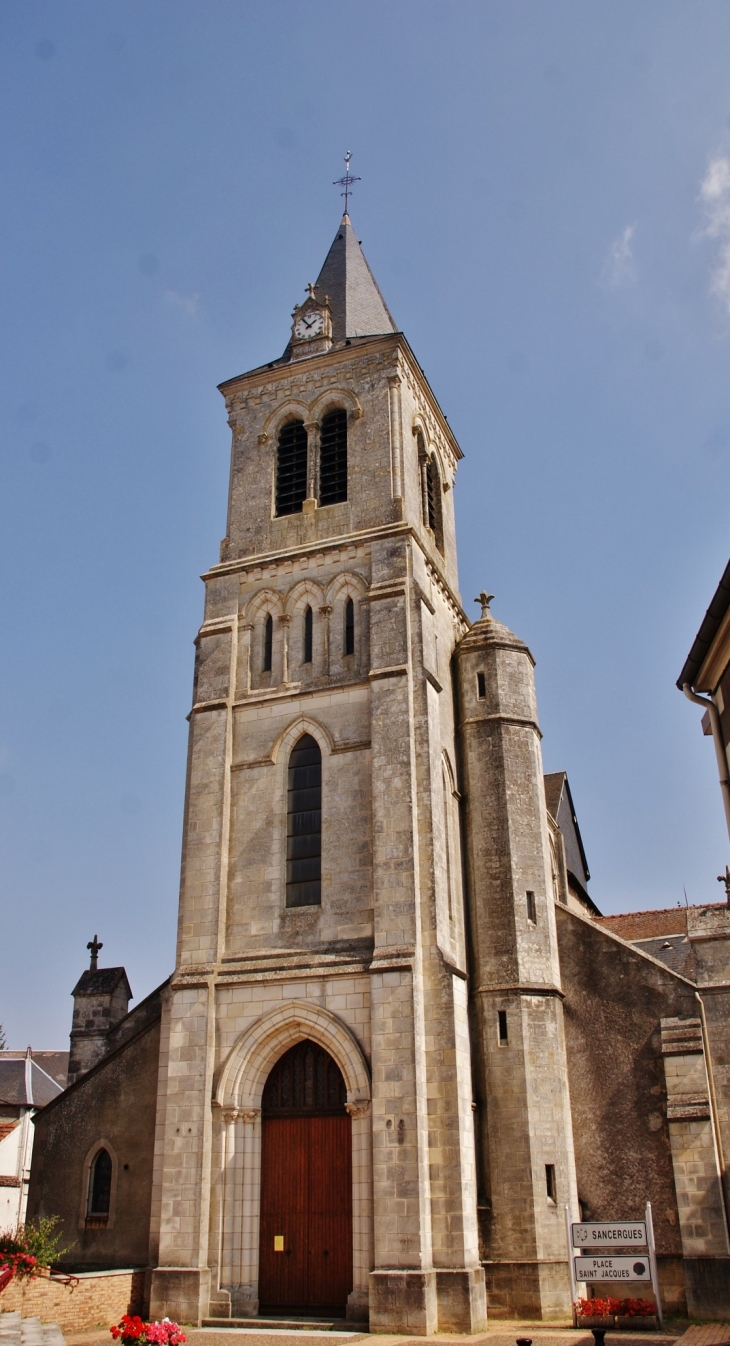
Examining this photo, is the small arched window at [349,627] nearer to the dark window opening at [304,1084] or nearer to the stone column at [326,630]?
the stone column at [326,630]

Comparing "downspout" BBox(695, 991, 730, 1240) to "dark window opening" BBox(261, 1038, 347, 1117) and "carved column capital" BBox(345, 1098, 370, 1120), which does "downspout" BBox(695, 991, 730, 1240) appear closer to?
"carved column capital" BBox(345, 1098, 370, 1120)

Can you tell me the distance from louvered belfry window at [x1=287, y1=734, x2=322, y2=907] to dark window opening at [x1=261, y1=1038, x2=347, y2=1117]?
246 centimetres

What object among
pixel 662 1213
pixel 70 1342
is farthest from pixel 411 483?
pixel 70 1342

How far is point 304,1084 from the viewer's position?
17.5 meters

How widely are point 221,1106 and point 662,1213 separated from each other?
23.6 feet

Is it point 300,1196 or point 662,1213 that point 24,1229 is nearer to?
point 300,1196

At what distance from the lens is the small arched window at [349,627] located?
20375 millimetres

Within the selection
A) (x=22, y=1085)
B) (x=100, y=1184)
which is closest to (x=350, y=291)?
(x=100, y=1184)

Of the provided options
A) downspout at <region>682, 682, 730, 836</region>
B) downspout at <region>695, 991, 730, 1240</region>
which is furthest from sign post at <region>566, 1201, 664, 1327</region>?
downspout at <region>682, 682, 730, 836</region>

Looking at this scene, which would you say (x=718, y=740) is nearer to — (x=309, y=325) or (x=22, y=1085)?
(x=309, y=325)

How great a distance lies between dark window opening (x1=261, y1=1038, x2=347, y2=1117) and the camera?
17.2 meters

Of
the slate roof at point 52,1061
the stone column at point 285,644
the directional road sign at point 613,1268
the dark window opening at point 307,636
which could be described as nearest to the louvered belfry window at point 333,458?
the dark window opening at point 307,636

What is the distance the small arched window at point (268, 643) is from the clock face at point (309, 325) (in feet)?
24.2

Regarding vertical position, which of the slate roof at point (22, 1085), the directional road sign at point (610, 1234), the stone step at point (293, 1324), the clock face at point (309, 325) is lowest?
the stone step at point (293, 1324)
